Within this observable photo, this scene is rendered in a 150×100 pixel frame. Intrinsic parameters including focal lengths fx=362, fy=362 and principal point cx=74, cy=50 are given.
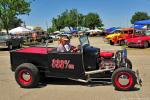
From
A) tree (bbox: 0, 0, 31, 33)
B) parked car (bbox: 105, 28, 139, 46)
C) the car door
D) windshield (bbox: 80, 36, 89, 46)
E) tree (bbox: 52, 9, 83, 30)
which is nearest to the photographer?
the car door

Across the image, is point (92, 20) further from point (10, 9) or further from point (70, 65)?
point (70, 65)

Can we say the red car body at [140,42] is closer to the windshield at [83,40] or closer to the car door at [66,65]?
the windshield at [83,40]

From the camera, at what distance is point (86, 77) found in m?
9.91

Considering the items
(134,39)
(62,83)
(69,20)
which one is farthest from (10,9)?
(69,20)

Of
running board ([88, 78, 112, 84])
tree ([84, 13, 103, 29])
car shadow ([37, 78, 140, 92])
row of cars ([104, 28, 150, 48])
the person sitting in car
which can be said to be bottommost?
car shadow ([37, 78, 140, 92])

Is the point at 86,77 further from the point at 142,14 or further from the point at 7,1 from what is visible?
the point at 142,14

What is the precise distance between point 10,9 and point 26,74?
115ft

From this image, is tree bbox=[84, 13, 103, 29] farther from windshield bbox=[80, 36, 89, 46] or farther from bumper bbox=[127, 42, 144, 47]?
windshield bbox=[80, 36, 89, 46]

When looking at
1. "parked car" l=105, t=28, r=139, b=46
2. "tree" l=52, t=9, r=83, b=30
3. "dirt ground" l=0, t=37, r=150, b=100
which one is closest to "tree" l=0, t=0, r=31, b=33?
"parked car" l=105, t=28, r=139, b=46

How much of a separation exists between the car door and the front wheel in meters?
0.97

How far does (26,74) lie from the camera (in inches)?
395

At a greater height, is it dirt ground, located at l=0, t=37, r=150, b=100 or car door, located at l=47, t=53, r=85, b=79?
car door, located at l=47, t=53, r=85, b=79

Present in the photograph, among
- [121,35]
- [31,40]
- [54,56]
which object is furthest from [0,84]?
[31,40]

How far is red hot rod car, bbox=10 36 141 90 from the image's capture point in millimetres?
9820
